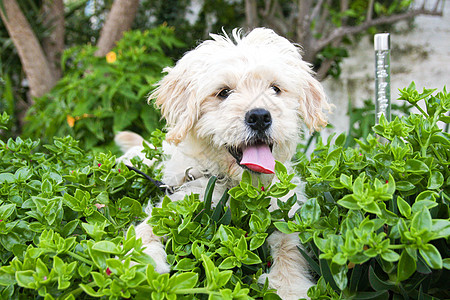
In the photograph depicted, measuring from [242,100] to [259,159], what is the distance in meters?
0.27

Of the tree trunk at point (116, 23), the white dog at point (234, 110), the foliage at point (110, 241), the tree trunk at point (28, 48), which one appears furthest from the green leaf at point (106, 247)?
the tree trunk at point (28, 48)

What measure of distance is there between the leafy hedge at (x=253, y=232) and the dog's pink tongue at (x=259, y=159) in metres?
0.27

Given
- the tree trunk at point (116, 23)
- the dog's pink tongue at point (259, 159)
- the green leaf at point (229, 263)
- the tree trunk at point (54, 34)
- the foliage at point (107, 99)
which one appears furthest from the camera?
the tree trunk at point (54, 34)

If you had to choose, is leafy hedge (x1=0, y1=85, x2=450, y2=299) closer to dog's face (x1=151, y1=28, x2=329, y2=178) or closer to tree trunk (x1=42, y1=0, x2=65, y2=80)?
dog's face (x1=151, y1=28, x2=329, y2=178)

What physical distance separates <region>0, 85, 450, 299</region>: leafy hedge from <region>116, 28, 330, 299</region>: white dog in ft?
1.01

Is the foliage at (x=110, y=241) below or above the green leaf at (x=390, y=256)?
below

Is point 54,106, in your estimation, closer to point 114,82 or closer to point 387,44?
point 114,82

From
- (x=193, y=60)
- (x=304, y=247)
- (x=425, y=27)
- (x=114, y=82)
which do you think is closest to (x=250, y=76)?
(x=193, y=60)

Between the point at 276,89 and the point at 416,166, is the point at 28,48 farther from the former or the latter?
the point at 416,166

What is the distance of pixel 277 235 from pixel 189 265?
1.68 ft

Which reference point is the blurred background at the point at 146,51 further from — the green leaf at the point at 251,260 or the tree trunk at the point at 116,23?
the green leaf at the point at 251,260

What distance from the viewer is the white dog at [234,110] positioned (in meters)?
1.75

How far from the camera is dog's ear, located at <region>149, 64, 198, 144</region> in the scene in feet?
6.17

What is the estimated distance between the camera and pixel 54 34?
5.75 metres
